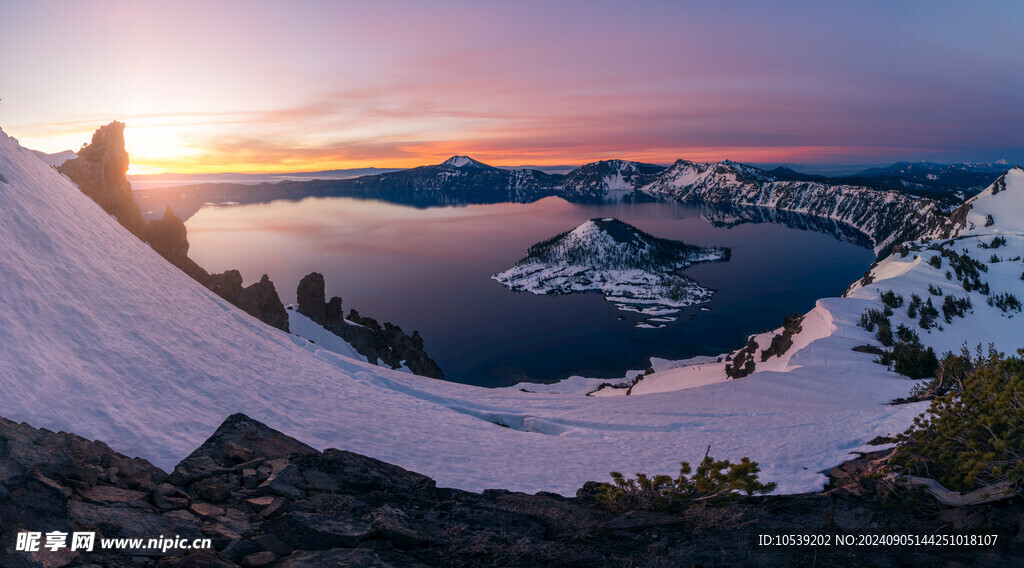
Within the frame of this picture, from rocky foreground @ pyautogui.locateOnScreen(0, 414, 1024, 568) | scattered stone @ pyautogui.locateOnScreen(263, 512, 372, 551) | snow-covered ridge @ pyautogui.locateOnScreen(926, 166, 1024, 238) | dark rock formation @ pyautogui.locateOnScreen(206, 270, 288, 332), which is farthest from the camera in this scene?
snow-covered ridge @ pyautogui.locateOnScreen(926, 166, 1024, 238)

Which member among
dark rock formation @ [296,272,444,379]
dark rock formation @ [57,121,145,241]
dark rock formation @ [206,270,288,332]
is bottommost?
dark rock formation @ [296,272,444,379]

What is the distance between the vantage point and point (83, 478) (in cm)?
691

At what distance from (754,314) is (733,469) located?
491ft

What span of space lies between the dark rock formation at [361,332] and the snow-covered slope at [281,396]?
4274 centimetres

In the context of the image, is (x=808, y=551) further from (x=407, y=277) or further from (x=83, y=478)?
(x=407, y=277)

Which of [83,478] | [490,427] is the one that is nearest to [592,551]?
[83,478]

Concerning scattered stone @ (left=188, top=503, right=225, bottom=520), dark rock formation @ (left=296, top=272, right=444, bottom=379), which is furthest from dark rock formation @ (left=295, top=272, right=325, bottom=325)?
scattered stone @ (left=188, top=503, right=225, bottom=520)

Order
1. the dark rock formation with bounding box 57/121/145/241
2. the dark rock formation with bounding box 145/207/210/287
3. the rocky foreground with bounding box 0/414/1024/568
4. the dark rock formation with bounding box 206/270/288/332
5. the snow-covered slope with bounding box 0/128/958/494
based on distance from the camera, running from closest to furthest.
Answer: the rocky foreground with bounding box 0/414/1024/568 < the snow-covered slope with bounding box 0/128/958/494 < the dark rock formation with bounding box 57/121/145/241 < the dark rock formation with bounding box 145/207/210/287 < the dark rock formation with bounding box 206/270/288/332

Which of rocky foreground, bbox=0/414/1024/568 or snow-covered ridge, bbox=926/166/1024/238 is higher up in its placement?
snow-covered ridge, bbox=926/166/1024/238

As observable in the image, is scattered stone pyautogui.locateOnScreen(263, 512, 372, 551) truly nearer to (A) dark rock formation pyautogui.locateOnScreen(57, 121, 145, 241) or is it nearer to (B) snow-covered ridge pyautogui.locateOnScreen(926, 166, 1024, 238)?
(A) dark rock formation pyautogui.locateOnScreen(57, 121, 145, 241)

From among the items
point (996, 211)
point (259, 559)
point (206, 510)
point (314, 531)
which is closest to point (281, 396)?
point (206, 510)

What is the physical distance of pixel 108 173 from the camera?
43125mm

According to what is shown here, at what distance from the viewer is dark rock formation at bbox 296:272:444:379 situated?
69.8 meters

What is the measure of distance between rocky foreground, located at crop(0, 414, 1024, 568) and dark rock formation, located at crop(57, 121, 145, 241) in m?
41.1
